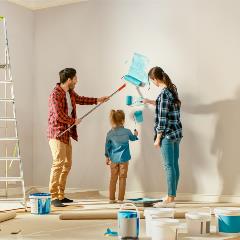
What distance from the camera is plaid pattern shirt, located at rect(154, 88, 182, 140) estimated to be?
17.4 ft

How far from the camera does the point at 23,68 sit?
22.8 feet

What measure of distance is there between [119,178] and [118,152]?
0.98 feet

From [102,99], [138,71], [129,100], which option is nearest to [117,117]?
[102,99]

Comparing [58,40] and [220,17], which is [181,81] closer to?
[220,17]

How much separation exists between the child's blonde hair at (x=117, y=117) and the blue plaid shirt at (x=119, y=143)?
7 centimetres

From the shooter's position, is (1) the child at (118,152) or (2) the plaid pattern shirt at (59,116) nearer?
(2) the plaid pattern shirt at (59,116)

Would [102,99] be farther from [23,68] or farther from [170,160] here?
[23,68]

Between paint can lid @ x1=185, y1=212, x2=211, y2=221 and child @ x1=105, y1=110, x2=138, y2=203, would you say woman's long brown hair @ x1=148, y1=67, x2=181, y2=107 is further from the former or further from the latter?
paint can lid @ x1=185, y1=212, x2=211, y2=221

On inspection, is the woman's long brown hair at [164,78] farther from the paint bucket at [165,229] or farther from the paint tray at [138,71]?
the paint bucket at [165,229]

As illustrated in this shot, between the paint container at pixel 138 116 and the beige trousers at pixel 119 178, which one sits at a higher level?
the paint container at pixel 138 116

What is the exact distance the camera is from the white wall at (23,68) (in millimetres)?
6801

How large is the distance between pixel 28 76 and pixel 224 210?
432 cm

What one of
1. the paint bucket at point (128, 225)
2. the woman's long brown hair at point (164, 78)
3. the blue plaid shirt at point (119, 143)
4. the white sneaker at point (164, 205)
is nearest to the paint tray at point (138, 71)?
the blue plaid shirt at point (119, 143)

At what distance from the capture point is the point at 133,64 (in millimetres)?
6363
